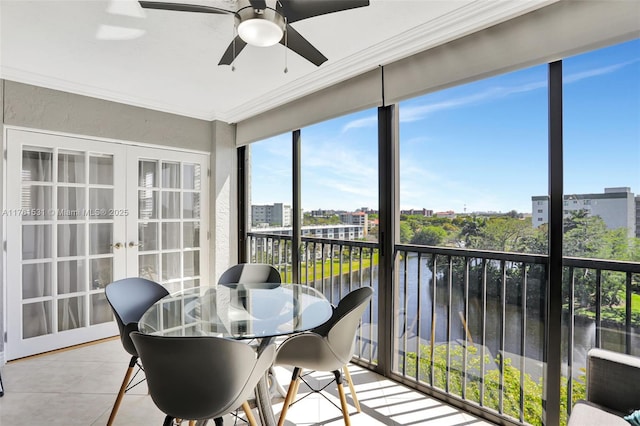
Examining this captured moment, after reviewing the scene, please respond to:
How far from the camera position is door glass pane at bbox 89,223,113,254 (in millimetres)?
3402

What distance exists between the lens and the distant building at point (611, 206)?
1664mm

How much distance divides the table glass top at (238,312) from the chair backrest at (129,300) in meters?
0.16

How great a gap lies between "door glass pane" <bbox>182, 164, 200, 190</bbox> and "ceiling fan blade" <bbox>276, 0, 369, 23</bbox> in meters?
2.90

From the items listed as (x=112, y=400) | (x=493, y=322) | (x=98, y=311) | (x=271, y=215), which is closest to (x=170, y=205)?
(x=271, y=215)

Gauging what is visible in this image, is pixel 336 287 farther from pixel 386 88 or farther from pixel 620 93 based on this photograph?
pixel 620 93

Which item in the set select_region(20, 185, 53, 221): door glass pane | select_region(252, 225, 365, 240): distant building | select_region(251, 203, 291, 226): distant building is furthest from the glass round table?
select_region(20, 185, 53, 221): door glass pane

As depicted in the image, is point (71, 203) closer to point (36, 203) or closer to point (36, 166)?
point (36, 203)

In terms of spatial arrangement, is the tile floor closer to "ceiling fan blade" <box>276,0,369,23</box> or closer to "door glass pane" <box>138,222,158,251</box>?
"door glass pane" <box>138,222,158,251</box>

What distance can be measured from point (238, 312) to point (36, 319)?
93.8 inches

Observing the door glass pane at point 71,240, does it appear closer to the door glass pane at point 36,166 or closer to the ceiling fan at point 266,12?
the door glass pane at point 36,166

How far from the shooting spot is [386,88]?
2.54 m

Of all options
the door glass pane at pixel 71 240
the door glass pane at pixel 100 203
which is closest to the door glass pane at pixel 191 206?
the door glass pane at pixel 100 203

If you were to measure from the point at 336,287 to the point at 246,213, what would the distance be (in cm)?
168

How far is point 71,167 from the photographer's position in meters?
3.28
